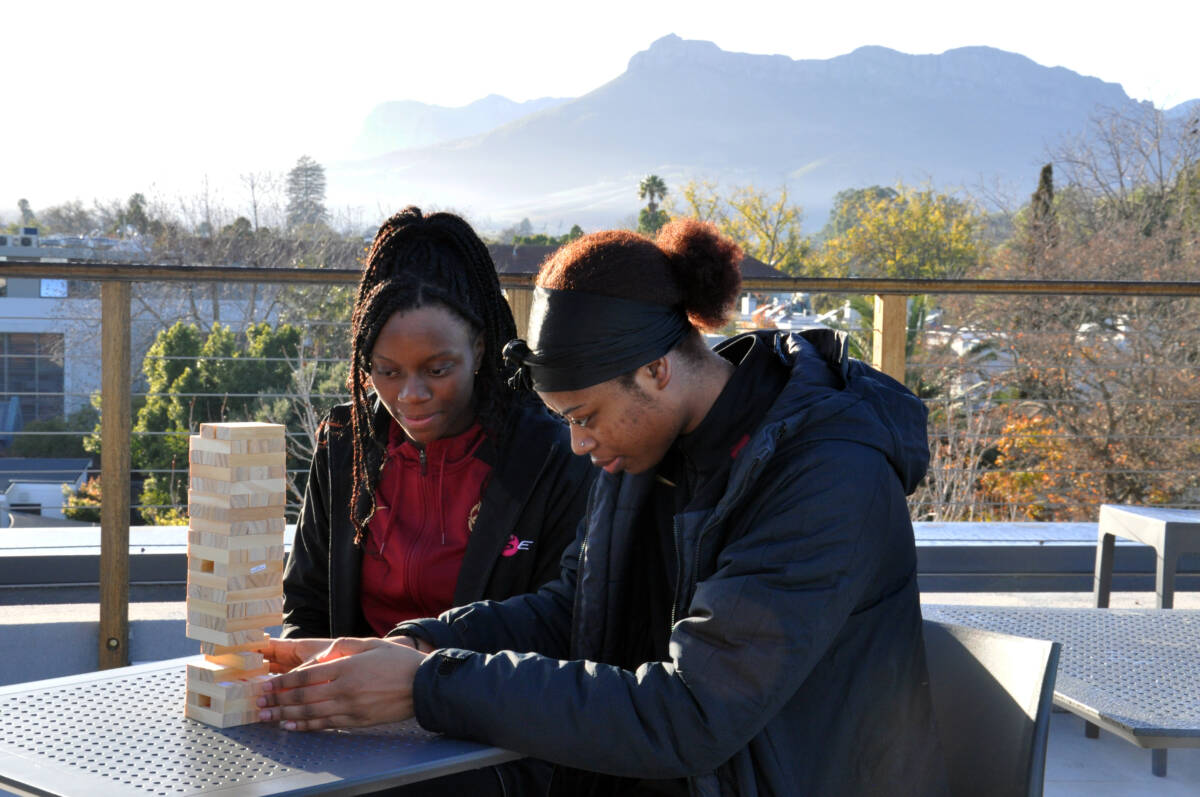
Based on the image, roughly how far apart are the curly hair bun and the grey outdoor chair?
1.95ft

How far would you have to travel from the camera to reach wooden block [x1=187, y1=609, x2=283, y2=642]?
1.59 meters

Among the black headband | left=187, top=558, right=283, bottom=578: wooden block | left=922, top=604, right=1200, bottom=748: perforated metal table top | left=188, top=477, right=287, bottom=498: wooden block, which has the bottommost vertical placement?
left=922, top=604, right=1200, bottom=748: perforated metal table top

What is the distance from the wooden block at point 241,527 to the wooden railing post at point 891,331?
3.01m

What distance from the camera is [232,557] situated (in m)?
1.57

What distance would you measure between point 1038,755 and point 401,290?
1424 mm

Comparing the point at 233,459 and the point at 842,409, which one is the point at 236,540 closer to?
the point at 233,459

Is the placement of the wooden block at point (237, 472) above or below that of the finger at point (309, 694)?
above

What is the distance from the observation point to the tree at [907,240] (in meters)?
41.3

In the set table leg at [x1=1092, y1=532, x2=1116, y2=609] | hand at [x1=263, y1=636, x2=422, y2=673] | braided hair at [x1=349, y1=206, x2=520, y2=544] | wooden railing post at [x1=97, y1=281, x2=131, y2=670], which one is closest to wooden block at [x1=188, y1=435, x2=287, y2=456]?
hand at [x1=263, y1=636, x2=422, y2=673]

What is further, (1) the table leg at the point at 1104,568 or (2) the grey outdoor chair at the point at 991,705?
(1) the table leg at the point at 1104,568

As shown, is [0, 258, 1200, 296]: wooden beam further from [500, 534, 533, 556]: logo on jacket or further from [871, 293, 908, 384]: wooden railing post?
[500, 534, 533, 556]: logo on jacket

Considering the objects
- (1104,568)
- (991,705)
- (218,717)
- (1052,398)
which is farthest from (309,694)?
(1052,398)

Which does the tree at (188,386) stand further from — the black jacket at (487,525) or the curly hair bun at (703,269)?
the curly hair bun at (703,269)

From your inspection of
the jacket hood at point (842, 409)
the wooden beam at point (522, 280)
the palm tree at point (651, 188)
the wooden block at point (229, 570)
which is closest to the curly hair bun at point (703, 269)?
the jacket hood at point (842, 409)
